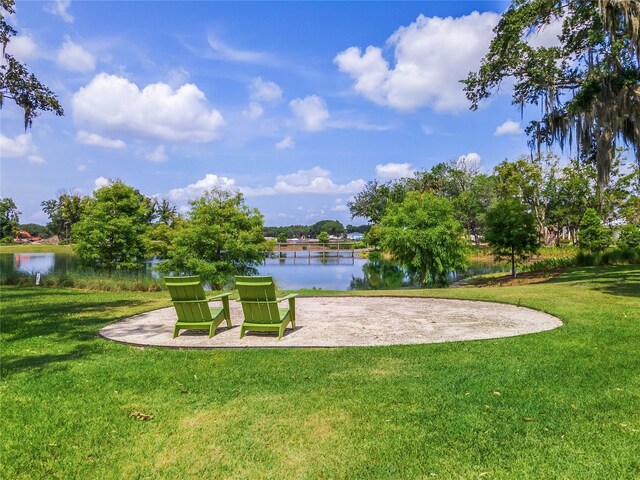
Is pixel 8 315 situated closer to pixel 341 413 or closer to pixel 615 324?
pixel 341 413

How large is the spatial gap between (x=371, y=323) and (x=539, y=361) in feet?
9.37

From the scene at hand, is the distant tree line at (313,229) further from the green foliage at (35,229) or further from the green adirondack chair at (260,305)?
the green adirondack chair at (260,305)

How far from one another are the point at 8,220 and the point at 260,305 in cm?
8751

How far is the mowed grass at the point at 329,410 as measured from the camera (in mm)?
2623

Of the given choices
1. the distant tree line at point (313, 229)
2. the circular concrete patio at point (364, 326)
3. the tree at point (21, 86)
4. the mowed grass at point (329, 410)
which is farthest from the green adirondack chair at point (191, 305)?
the distant tree line at point (313, 229)

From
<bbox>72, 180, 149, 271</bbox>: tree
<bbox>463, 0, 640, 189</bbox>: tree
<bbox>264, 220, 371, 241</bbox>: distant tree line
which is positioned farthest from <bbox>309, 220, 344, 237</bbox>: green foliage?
<bbox>463, 0, 640, 189</bbox>: tree

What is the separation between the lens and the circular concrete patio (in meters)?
5.73

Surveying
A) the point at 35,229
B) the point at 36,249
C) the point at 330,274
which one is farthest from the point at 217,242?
the point at 35,229

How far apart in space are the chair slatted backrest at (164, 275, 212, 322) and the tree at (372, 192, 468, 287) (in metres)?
14.5

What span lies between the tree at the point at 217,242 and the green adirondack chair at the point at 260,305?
1202 centimetres

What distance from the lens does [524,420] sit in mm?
3139

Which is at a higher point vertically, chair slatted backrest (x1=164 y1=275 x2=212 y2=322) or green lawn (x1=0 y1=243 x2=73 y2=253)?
green lawn (x1=0 y1=243 x2=73 y2=253)

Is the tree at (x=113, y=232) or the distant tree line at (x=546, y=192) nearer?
the tree at (x=113, y=232)

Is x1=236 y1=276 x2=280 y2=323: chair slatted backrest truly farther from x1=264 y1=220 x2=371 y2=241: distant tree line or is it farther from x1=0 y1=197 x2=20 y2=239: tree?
x1=264 y1=220 x2=371 y2=241: distant tree line
